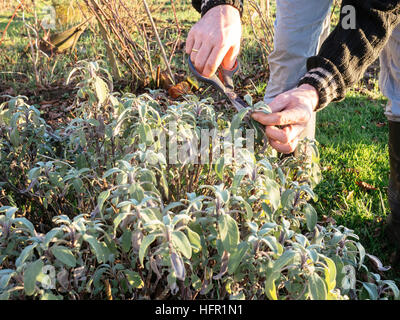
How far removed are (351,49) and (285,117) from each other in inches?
16.2

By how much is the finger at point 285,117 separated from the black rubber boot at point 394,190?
2.92 ft

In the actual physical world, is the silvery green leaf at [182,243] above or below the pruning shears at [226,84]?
below

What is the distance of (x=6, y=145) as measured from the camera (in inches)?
85.9

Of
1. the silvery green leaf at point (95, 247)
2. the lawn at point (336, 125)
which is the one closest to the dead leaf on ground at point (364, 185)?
the lawn at point (336, 125)

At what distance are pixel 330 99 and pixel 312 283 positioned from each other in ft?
2.80

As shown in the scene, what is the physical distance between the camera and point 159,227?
132cm

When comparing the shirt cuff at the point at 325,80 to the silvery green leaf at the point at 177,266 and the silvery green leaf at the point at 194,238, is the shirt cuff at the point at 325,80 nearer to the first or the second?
the silvery green leaf at the point at 194,238

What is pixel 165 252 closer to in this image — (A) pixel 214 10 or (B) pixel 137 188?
(B) pixel 137 188

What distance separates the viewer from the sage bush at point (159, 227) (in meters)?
1.31

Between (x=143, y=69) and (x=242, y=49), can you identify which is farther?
(x=242, y=49)

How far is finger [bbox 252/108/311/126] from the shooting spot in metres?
1.70

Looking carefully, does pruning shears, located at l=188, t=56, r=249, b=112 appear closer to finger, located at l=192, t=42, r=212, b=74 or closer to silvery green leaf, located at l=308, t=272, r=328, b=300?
Result: finger, located at l=192, t=42, r=212, b=74

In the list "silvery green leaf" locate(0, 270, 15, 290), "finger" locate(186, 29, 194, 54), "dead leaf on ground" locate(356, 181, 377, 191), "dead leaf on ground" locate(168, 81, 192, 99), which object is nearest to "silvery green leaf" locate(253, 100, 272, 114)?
"finger" locate(186, 29, 194, 54)
